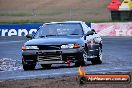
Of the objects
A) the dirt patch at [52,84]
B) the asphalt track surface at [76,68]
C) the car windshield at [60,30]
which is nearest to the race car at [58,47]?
the car windshield at [60,30]

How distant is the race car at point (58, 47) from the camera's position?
16.5 meters

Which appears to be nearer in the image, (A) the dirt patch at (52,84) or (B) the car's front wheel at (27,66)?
(A) the dirt patch at (52,84)

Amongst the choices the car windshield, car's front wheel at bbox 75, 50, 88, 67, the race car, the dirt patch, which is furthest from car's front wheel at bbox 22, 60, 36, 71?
the dirt patch

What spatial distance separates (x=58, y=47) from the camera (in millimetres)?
16531

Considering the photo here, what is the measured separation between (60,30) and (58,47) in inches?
56.9

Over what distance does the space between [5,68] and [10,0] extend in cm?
5161

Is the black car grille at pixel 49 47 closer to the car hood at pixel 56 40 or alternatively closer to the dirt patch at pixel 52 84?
the car hood at pixel 56 40

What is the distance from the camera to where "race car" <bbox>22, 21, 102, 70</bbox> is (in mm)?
16516

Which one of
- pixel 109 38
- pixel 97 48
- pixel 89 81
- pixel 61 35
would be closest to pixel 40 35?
pixel 61 35

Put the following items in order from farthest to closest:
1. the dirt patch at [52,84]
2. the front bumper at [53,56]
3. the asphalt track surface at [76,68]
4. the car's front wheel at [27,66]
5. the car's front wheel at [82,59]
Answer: the car's front wheel at [27,66] → the car's front wheel at [82,59] → the front bumper at [53,56] → the asphalt track surface at [76,68] → the dirt patch at [52,84]

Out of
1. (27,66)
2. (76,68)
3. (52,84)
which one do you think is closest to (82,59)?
(76,68)

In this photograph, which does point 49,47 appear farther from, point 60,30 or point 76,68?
point 60,30

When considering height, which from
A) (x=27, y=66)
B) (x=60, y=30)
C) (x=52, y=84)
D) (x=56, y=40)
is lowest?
(x=27, y=66)

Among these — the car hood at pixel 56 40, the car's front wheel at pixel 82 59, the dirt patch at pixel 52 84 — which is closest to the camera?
the dirt patch at pixel 52 84
